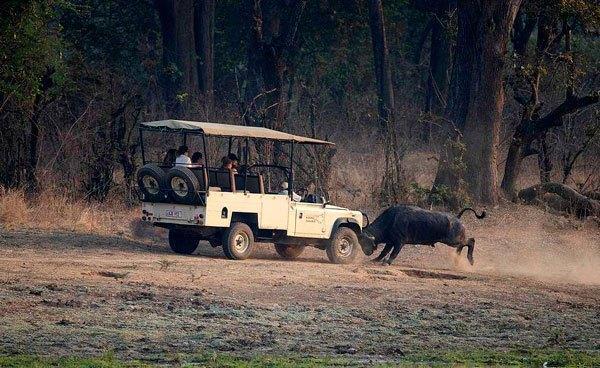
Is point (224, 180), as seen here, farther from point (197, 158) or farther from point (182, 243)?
point (182, 243)

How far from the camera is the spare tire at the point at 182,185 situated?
63.7ft

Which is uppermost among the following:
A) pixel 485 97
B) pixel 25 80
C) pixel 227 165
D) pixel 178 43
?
pixel 178 43

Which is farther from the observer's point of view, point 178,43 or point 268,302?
point 178,43

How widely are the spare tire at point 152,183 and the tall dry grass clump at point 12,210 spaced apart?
3.74m

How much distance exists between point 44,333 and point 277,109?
15.4m

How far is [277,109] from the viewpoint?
2784 cm

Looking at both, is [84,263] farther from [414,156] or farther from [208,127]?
[414,156]

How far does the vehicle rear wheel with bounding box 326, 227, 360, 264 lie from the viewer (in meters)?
21.4

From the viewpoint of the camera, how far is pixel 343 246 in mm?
21672

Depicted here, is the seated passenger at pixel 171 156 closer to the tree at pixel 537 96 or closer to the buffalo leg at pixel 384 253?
the buffalo leg at pixel 384 253

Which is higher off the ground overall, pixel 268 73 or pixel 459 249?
pixel 268 73

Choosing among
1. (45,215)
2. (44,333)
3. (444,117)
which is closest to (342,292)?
(44,333)

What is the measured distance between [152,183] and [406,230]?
470 centimetres

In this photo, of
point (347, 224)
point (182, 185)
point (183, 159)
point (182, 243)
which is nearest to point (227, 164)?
point (183, 159)
